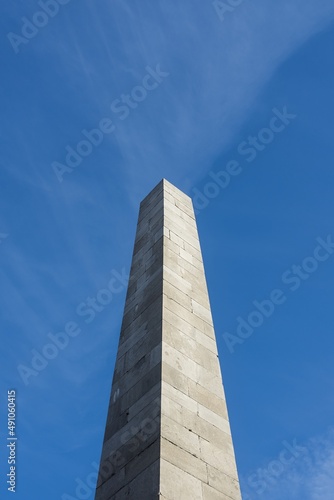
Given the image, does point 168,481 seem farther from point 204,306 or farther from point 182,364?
point 204,306

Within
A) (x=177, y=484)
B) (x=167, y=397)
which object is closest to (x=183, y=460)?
(x=177, y=484)

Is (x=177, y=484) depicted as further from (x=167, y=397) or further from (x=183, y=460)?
(x=167, y=397)

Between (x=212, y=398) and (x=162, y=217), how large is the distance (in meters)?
4.91

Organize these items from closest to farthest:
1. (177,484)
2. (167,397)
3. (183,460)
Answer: (177,484), (183,460), (167,397)

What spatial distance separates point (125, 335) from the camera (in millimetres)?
9078

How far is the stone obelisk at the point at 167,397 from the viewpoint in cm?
621

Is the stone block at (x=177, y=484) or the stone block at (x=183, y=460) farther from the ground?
the stone block at (x=183, y=460)

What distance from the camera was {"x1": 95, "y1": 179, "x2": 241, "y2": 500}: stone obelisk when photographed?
20.4ft

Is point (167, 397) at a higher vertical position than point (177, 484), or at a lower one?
higher

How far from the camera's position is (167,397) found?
6910mm

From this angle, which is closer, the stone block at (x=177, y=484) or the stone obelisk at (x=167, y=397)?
the stone block at (x=177, y=484)

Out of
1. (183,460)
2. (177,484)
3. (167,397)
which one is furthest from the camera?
(167,397)

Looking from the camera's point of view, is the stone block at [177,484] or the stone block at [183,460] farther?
the stone block at [183,460]

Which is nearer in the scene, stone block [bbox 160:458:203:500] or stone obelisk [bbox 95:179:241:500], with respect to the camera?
stone block [bbox 160:458:203:500]
